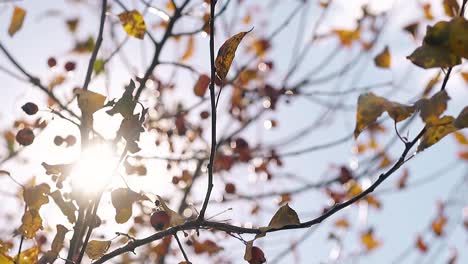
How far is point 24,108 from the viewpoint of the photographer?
1.68 meters

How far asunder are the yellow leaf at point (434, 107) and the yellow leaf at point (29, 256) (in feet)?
3.66

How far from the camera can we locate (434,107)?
106 cm

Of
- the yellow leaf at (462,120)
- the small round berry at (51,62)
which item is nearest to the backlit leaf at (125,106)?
the yellow leaf at (462,120)

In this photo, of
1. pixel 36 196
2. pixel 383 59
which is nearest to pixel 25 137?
pixel 36 196

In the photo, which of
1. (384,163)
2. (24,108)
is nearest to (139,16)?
(24,108)

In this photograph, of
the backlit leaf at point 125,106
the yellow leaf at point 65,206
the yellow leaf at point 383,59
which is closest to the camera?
the backlit leaf at point 125,106

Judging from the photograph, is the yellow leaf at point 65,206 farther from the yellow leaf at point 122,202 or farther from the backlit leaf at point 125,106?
the backlit leaf at point 125,106

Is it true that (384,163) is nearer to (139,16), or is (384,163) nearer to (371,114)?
(139,16)

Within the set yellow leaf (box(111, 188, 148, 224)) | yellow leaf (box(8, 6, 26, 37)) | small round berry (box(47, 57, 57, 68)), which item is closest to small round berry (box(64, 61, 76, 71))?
small round berry (box(47, 57, 57, 68))

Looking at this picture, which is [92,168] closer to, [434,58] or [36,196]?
[36,196]

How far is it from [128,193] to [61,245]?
11.6 inches

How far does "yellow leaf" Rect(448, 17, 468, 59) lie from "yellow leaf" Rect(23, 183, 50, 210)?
1196 mm

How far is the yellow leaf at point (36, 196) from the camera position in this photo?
4.91 ft

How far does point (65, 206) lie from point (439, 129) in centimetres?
109
